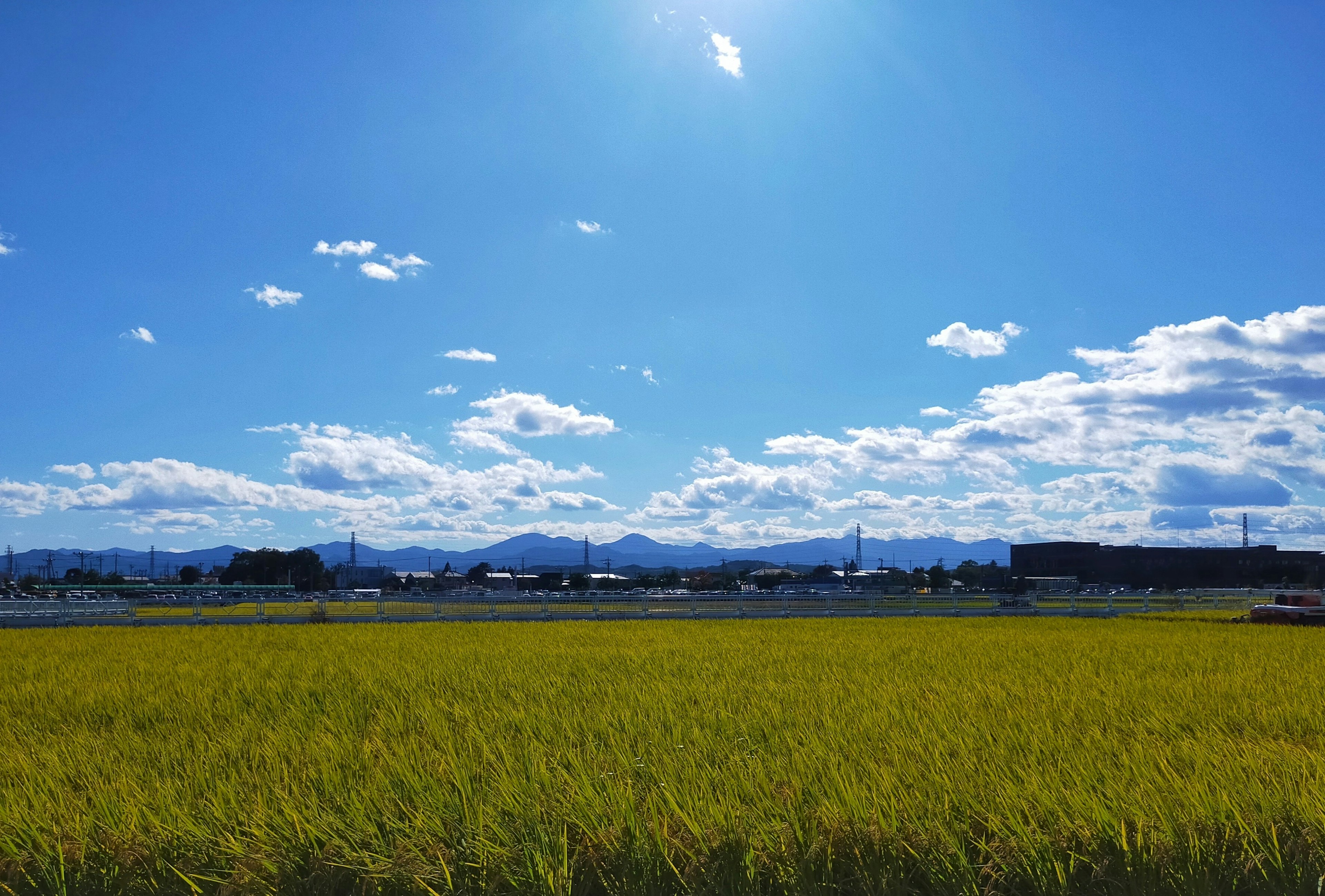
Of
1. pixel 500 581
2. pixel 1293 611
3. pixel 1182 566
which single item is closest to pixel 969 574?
A: pixel 1182 566

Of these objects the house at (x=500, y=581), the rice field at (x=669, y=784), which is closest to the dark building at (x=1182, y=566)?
the house at (x=500, y=581)

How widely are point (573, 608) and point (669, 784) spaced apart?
29.6 meters

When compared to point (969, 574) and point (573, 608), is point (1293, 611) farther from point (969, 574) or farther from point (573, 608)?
point (969, 574)

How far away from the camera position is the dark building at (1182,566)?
113438 millimetres

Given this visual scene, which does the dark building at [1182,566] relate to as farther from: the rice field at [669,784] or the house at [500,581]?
the rice field at [669,784]

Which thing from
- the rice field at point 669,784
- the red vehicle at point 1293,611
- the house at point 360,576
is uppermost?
the rice field at point 669,784

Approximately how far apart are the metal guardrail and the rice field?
20379 millimetres

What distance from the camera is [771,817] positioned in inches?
181

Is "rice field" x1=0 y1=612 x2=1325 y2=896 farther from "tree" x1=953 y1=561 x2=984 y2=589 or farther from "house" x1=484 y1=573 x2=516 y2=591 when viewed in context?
"tree" x1=953 y1=561 x2=984 y2=589

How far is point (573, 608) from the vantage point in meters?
34.3

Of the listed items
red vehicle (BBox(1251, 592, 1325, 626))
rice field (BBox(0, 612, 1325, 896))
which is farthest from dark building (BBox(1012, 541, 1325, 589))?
rice field (BBox(0, 612, 1325, 896))

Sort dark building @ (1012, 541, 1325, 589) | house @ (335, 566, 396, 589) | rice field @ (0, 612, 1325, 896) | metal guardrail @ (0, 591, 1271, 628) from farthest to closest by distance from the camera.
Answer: house @ (335, 566, 396, 589) → dark building @ (1012, 541, 1325, 589) → metal guardrail @ (0, 591, 1271, 628) → rice field @ (0, 612, 1325, 896)

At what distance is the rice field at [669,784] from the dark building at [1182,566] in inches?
4582

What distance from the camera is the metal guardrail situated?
3047cm
